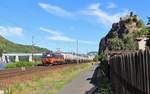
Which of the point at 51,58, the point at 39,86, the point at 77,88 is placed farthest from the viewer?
the point at 51,58

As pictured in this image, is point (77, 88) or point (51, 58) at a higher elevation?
point (51, 58)

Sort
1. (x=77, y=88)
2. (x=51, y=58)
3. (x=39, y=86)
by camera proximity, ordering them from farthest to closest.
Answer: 1. (x=51, y=58)
2. (x=39, y=86)
3. (x=77, y=88)

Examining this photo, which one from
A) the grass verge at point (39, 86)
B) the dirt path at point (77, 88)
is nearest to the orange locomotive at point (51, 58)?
the grass verge at point (39, 86)

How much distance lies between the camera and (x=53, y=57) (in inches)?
3214

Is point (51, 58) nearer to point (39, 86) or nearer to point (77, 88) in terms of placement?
point (39, 86)

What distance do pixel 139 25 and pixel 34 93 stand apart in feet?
170

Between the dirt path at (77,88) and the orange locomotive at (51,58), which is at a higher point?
the orange locomotive at (51,58)

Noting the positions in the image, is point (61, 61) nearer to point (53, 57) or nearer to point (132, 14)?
point (53, 57)

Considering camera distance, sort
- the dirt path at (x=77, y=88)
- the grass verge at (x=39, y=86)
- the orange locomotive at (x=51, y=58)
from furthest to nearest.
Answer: the orange locomotive at (x=51, y=58) < the grass verge at (x=39, y=86) < the dirt path at (x=77, y=88)

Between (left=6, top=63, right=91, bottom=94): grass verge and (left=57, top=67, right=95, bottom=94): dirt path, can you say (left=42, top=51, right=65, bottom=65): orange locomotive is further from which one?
(left=57, top=67, right=95, bottom=94): dirt path

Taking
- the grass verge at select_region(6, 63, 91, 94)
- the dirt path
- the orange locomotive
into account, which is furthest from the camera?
the orange locomotive

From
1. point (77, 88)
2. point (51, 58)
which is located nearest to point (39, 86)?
point (77, 88)

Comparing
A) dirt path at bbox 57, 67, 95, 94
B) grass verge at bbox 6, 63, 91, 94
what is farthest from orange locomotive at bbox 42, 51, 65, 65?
dirt path at bbox 57, 67, 95, 94

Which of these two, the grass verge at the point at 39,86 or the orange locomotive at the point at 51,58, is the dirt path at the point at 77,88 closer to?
the grass verge at the point at 39,86
